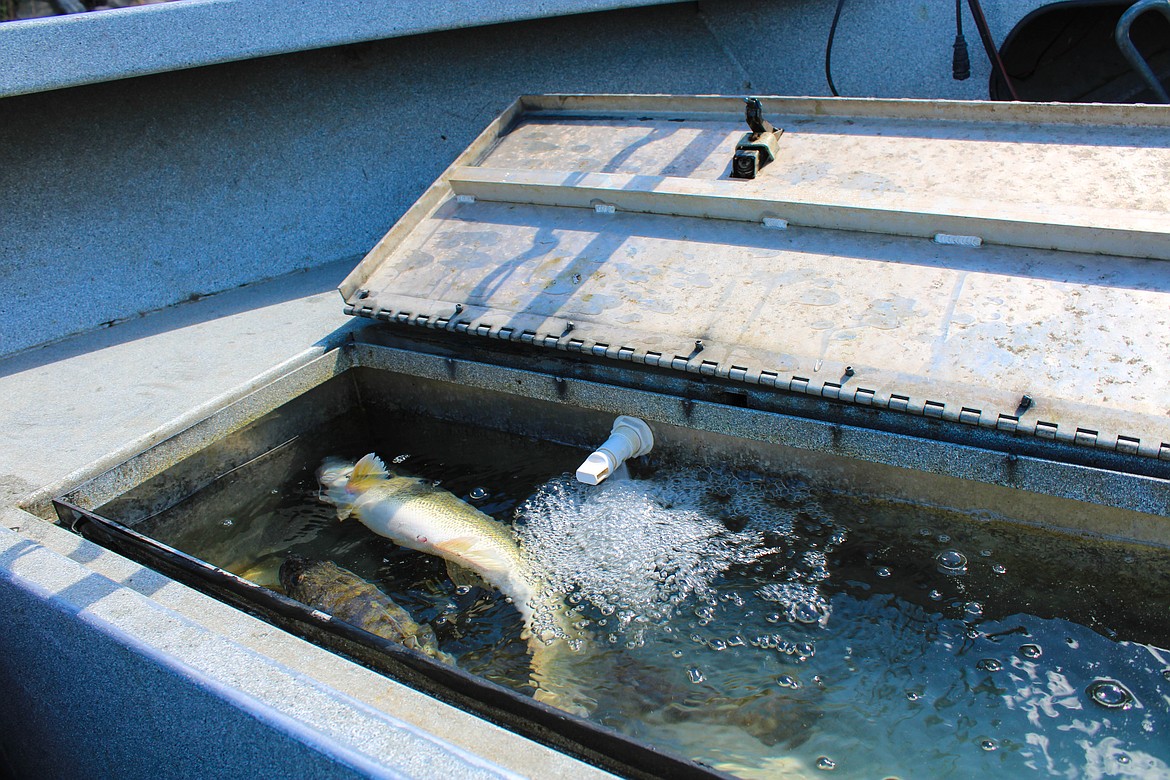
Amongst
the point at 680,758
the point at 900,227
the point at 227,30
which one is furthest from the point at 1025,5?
the point at 680,758

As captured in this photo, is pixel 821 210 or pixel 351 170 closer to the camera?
pixel 821 210

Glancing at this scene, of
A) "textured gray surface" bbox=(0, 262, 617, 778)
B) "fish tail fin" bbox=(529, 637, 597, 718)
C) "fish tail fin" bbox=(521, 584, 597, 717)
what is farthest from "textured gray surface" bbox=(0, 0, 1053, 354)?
"fish tail fin" bbox=(529, 637, 597, 718)

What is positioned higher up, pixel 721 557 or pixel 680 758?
pixel 680 758

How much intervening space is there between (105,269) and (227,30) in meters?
1.34

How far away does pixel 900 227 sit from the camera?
311cm

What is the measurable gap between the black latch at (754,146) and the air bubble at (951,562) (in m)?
1.57

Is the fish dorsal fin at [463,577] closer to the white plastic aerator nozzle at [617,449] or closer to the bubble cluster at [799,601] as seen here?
the white plastic aerator nozzle at [617,449]

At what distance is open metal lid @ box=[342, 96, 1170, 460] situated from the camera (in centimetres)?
262

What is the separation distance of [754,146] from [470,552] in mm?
1901

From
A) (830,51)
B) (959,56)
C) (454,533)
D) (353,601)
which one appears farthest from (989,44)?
(353,601)

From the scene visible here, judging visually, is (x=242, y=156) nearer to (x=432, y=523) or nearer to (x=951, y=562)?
(x=432, y=523)

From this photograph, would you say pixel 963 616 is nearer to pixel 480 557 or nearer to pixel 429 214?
pixel 480 557

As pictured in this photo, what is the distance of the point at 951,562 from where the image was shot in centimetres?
282

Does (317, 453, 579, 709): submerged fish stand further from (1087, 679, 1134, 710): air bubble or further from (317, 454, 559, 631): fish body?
(1087, 679, 1134, 710): air bubble
